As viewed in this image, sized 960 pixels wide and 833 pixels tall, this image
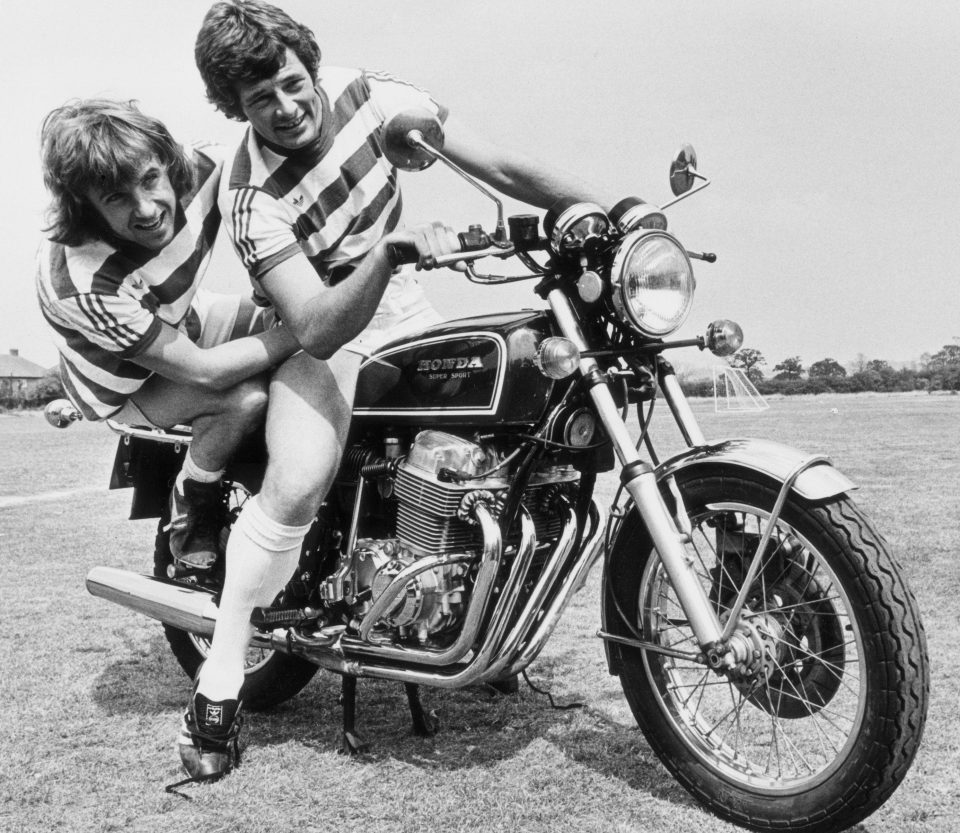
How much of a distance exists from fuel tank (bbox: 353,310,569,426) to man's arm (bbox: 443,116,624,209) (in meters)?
0.49

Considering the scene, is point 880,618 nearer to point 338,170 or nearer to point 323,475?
point 323,475

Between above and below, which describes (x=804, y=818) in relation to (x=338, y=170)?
below

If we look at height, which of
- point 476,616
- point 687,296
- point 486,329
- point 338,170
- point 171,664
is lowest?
point 171,664

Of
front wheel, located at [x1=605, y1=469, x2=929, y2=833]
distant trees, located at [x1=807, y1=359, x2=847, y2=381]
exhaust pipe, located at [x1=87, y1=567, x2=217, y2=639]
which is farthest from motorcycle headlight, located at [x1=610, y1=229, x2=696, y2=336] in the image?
distant trees, located at [x1=807, y1=359, x2=847, y2=381]

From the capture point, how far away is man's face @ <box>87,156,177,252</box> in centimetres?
311

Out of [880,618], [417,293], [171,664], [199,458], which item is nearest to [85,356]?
[199,458]

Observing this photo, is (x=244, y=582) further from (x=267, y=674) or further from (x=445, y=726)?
(x=445, y=726)

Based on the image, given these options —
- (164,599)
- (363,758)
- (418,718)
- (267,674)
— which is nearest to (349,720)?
(363,758)

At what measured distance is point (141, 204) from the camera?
10.2ft

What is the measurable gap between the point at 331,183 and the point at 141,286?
70 cm

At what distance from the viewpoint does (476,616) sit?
9.46 feet

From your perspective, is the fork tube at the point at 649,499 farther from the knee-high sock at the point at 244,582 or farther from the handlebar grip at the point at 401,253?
the knee-high sock at the point at 244,582

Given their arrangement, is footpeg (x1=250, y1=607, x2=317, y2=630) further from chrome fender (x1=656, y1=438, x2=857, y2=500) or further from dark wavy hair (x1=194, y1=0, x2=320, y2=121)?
dark wavy hair (x1=194, y1=0, x2=320, y2=121)

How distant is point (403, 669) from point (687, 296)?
1.40 metres
